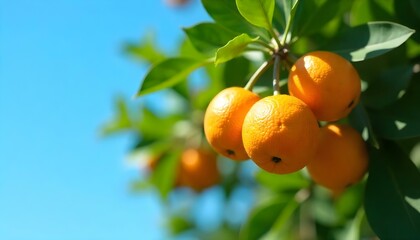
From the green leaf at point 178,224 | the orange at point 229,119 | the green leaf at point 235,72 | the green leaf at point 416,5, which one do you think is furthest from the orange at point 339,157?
the green leaf at point 178,224

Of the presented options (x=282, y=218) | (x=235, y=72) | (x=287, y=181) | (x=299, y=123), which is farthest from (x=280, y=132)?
(x=287, y=181)

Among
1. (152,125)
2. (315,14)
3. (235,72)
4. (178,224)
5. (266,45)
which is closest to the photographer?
(266,45)

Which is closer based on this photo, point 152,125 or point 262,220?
point 262,220

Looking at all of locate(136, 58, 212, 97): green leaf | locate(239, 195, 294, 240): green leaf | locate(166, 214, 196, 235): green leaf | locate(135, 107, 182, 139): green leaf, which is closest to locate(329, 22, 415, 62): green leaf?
locate(136, 58, 212, 97): green leaf

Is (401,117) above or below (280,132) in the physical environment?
below

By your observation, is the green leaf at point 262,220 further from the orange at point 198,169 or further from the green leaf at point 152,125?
the green leaf at point 152,125

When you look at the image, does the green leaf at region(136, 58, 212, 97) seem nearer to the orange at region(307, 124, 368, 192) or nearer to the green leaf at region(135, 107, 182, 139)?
the orange at region(307, 124, 368, 192)

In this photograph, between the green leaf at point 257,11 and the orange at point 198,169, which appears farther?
the orange at point 198,169

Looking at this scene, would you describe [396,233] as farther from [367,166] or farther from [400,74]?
[400,74]

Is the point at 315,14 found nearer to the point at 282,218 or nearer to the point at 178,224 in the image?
the point at 282,218
